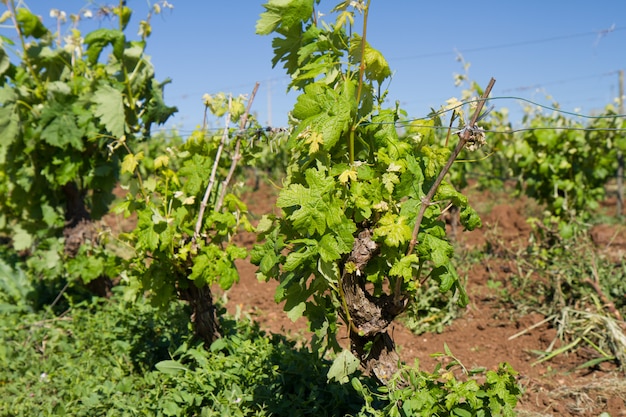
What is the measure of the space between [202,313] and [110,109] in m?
1.65

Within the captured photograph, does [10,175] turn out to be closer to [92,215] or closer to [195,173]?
[92,215]

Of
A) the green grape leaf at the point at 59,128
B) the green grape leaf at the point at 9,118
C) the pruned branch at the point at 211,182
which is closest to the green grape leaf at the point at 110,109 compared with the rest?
the green grape leaf at the point at 59,128

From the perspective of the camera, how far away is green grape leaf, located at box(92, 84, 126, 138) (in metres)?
4.14

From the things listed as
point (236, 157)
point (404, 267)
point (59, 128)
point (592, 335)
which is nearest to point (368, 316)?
point (404, 267)

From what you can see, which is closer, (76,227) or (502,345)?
(502,345)

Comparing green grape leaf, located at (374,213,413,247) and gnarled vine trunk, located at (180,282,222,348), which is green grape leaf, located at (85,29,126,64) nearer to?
gnarled vine trunk, located at (180,282,222,348)

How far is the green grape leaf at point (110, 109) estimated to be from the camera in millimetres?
4137

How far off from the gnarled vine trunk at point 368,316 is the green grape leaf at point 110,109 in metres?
2.45

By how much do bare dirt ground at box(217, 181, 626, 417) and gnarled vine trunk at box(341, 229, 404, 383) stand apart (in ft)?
0.77

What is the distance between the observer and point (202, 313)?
3.59 meters

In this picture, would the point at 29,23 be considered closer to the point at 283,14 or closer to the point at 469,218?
the point at 283,14

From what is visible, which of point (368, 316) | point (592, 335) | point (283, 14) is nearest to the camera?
point (283, 14)

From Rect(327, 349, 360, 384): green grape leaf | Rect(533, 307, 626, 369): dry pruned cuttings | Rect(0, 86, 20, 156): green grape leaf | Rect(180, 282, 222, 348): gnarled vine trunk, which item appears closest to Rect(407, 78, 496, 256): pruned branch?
Rect(327, 349, 360, 384): green grape leaf

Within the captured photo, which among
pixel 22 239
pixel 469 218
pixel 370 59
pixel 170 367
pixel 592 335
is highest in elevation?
pixel 370 59
